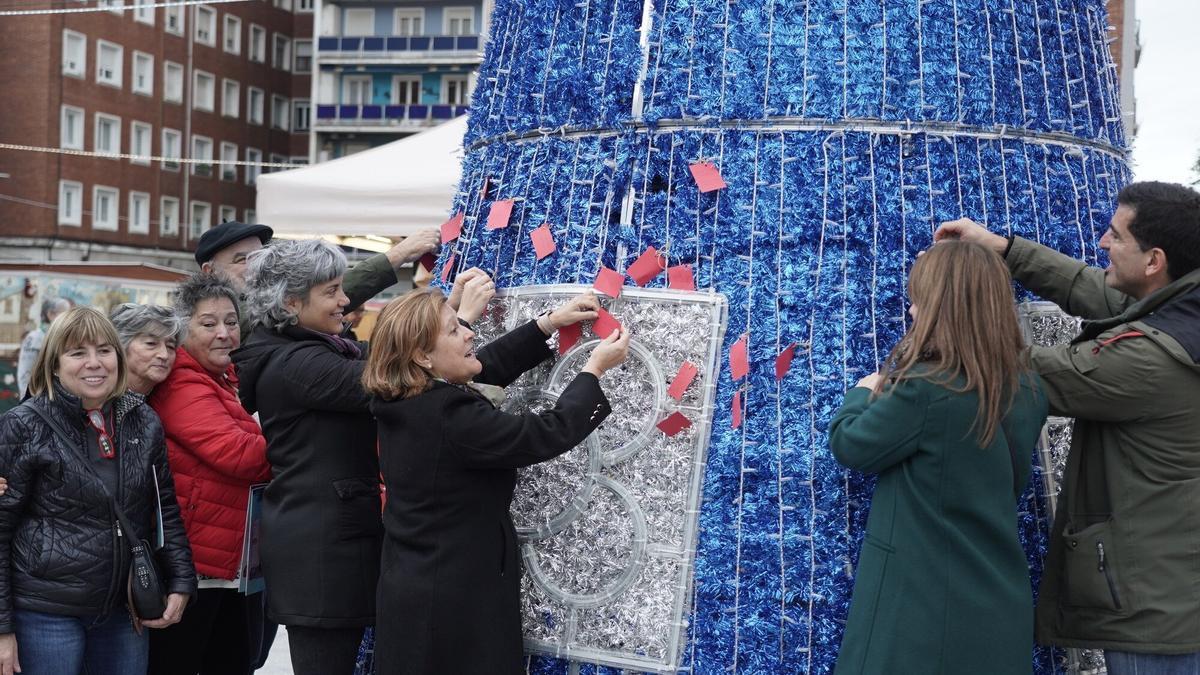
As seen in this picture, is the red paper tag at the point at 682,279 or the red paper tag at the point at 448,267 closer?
the red paper tag at the point at 682,279

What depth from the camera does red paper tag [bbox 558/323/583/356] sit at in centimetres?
366

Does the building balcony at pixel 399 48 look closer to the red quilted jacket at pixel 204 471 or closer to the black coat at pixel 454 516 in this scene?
the red quilted jacket at pixel 204 471

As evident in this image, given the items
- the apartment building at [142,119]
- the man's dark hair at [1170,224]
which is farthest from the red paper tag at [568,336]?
the apartment building at [142,119]

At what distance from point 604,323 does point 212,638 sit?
1.99m

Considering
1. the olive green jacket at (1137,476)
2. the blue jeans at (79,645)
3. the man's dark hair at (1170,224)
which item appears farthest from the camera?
the blue jeans at (79,645)

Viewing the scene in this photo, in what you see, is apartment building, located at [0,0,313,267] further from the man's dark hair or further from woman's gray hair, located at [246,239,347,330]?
the man's dark hair

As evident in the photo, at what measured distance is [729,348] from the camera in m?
3.53

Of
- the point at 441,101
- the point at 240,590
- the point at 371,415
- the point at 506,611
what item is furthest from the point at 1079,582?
the point at 441,101

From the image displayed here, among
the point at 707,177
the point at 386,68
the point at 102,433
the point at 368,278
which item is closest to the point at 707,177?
the point at 707,177

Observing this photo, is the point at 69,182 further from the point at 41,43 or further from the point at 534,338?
the point at 534,338

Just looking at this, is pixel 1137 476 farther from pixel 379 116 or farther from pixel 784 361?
pixel 379 116

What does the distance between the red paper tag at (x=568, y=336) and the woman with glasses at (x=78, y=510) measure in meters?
1.34

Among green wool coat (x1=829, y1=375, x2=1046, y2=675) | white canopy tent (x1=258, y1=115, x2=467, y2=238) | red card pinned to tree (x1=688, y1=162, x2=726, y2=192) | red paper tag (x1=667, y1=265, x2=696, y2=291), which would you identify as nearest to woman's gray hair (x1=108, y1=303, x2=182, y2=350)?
red paper tag (x1=667, y1=265, x2=696, y2=291)

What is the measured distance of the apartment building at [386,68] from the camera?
4812cm
